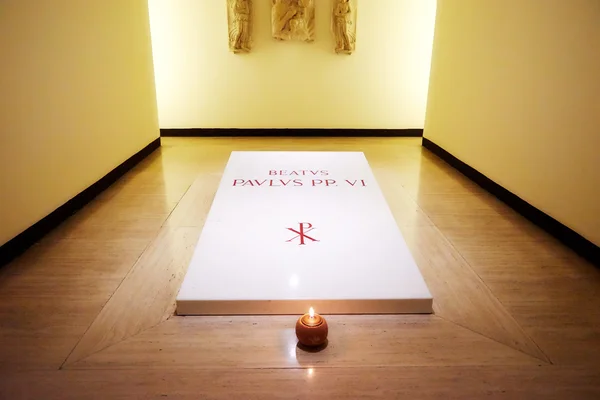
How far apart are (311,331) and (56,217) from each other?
6.57ft

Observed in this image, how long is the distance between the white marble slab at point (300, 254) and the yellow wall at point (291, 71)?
2.48m

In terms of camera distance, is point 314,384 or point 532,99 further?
point 532,99

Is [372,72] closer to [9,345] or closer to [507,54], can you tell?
[507,54]

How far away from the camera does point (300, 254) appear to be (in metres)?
2.21

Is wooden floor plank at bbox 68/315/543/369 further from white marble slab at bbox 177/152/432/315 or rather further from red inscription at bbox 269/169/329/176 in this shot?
red inscription at bbox 269/169/329/176

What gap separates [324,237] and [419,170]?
206 cm

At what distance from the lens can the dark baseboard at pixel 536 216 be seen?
7.75ft

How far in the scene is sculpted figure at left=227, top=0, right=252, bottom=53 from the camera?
5094 millimetres

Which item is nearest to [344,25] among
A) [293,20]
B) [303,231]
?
[293,20]

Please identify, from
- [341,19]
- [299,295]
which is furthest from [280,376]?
[341,19]

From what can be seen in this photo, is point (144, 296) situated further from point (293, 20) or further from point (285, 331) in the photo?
point (293, 20)

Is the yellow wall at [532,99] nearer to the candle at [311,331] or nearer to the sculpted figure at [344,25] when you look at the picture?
the sculpted figure at [344,25]

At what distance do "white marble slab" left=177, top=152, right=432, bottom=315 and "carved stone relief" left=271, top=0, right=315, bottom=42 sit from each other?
2601 millimetres

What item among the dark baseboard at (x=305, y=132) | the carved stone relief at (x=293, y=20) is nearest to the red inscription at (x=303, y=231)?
the dark baseboard at (x=305, y=132)
